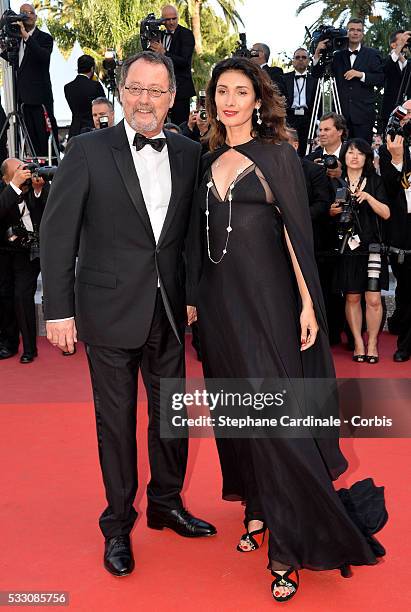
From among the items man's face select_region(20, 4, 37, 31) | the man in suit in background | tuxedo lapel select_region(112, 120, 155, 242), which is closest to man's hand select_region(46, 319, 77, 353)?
tuxedo lapel select_region(112, 120, 155, 242)

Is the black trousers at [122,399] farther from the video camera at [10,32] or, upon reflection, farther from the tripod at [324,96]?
the video camera at [10,32]

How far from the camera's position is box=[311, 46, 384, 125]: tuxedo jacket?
8.36 meters

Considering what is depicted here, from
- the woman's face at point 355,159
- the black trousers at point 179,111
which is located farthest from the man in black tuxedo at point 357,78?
the woman's face at point 355,159

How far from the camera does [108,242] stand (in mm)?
2762

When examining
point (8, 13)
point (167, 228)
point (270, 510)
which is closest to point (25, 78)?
point (8, 13)

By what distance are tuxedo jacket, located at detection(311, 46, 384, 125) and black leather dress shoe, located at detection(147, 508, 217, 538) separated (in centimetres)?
616

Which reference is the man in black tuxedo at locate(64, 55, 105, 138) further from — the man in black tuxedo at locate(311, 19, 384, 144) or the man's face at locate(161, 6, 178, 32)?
the man in black tuxedo at locate(311, 19, 384, 144)

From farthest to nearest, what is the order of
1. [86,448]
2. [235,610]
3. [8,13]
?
1. [8,13]
2. [86,448]
3. [235,610]

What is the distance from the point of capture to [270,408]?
274 centimetres

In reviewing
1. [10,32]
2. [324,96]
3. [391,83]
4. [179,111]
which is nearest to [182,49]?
[179,111]

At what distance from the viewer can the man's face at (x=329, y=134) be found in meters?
6.24

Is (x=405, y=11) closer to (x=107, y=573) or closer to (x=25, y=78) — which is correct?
(x=25, y=78)

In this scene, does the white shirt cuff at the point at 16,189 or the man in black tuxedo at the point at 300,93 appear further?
the man in black tuxedo at the point at 300,93

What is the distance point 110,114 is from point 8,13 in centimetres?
186
